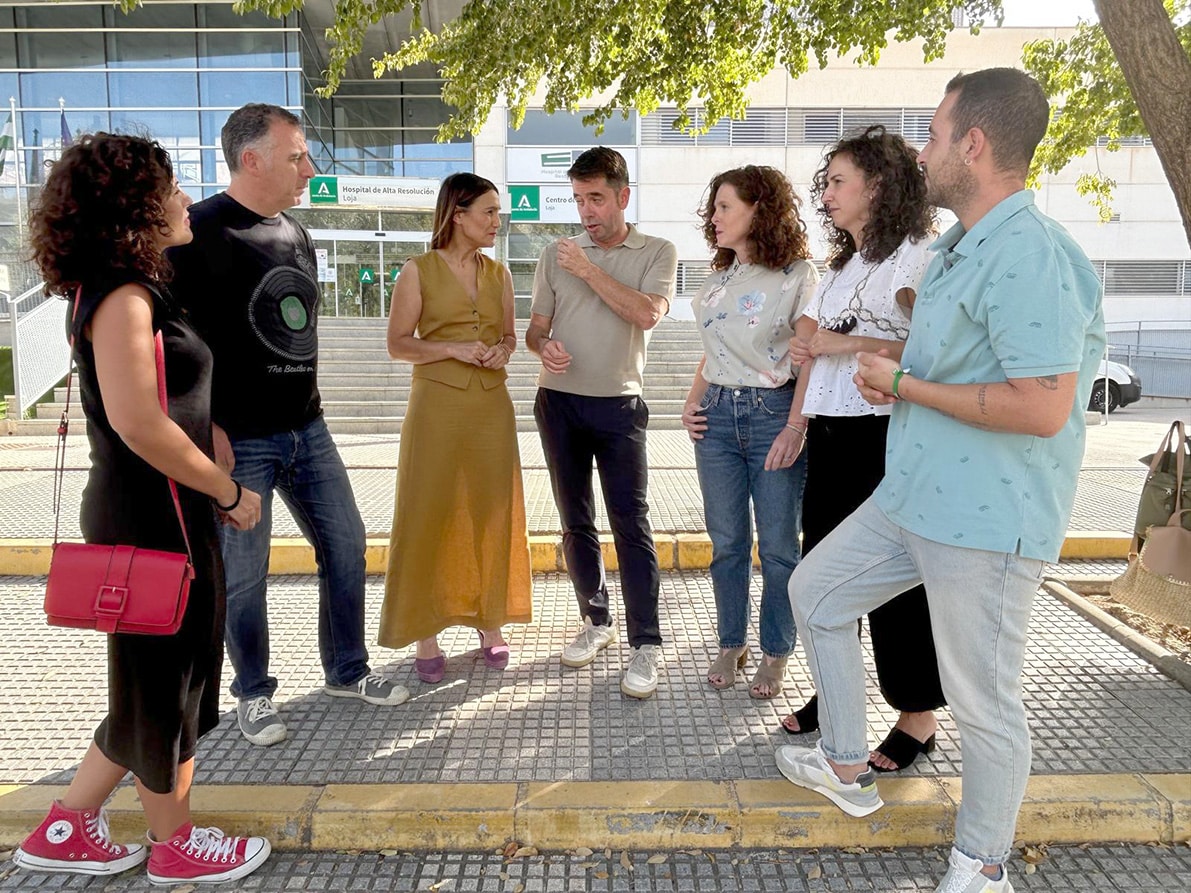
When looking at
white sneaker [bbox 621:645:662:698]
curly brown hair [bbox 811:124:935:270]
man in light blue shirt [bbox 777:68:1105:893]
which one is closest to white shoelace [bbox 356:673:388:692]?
white sneaker [bbox 621:645:662:698]

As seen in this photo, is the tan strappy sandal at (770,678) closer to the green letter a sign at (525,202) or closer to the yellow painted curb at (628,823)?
the yellow painted curb at (628,823)

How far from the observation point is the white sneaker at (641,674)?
3619mm

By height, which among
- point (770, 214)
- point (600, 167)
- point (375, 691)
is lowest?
point (375, 691)

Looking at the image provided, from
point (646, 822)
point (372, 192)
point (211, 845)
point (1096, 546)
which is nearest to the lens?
point (211, 845)

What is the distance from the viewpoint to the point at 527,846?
2738mm

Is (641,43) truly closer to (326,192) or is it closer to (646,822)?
(646,822)

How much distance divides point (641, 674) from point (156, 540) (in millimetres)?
2091

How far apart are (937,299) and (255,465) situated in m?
2.51

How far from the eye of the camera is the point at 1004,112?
207cm

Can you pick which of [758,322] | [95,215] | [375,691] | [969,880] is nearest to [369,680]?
[375,691]

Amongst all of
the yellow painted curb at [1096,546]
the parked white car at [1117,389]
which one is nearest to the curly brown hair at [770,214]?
the yellow painted curb at [1096,546]

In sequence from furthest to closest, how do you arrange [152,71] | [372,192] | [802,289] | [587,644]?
[372,192]
[152,71]
[587,644]
[802,289]

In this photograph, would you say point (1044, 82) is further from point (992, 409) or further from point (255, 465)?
point (255, 465)

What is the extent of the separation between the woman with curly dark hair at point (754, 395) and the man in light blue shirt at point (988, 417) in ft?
3.40
